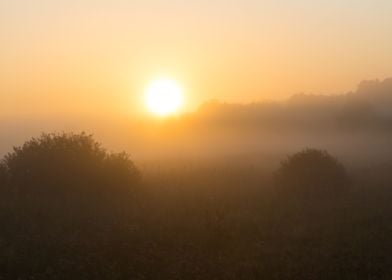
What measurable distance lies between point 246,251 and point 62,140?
1502cm

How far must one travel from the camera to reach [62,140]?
111ft

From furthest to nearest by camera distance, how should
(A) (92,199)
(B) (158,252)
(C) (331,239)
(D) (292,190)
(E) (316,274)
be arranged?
1. (D) (292,190)
2. (A) (92,199)
3. (C) (331,239)
4. (B) (158,252)
5. (E) (316,274)

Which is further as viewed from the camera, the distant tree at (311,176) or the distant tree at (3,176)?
the distant tree at (311,176)

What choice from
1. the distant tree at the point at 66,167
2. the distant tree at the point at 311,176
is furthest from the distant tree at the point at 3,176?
the distant tree at the point at 311,176

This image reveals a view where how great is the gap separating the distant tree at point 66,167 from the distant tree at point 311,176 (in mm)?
7901

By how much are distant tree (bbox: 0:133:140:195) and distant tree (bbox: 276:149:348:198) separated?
790 cm

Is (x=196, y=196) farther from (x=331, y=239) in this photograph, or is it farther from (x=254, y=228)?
(x=331, y=239)

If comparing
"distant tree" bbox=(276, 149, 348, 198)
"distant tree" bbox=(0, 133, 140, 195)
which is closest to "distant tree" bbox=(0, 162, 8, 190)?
"distant tree" bbox=(0, 133, 140, 195)

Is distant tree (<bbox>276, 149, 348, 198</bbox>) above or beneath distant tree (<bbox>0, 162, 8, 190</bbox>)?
beneath

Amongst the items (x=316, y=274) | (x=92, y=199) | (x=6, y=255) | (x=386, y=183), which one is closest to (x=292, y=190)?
(x=386, y=183)

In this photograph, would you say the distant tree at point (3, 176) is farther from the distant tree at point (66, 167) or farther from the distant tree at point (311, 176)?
the distant tree at point (311, 176)

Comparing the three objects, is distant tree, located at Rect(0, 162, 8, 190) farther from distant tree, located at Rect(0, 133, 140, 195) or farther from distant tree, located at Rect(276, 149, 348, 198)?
distant tree, located at Rect(276, 149, 348, 198)

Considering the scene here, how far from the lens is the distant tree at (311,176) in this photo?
115 feet

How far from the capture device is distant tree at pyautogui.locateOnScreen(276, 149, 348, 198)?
3500cm
